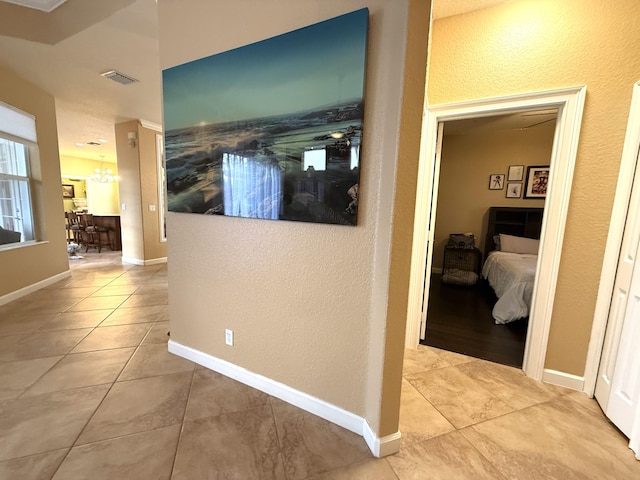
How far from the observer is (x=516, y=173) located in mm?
4664

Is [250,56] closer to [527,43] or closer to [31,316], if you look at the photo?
[527,43]

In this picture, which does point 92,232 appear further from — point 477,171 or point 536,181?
point 536,181

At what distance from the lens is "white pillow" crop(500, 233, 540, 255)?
4.14 meters

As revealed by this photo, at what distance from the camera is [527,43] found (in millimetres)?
1872

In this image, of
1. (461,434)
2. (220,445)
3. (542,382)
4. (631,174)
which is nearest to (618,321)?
(542,382)

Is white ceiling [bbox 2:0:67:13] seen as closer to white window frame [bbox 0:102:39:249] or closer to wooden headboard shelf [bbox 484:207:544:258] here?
white window frame [bbox 0:102:39:249]

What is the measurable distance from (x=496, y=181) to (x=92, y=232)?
9085 mm

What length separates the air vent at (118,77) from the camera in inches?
122

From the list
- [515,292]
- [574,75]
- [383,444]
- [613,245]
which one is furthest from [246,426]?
[574,75]

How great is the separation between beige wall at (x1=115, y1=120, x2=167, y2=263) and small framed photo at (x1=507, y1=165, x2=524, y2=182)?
6.50 m

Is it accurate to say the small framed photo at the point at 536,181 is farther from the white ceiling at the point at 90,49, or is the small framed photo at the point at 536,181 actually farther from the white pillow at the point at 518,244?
the white ceiling at the point at 90,49

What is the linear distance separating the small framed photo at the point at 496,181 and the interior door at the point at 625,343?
136 inches

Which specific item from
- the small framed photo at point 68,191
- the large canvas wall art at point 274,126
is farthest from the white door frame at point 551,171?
the small framed photo at point 68,191

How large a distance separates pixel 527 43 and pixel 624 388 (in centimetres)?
228
